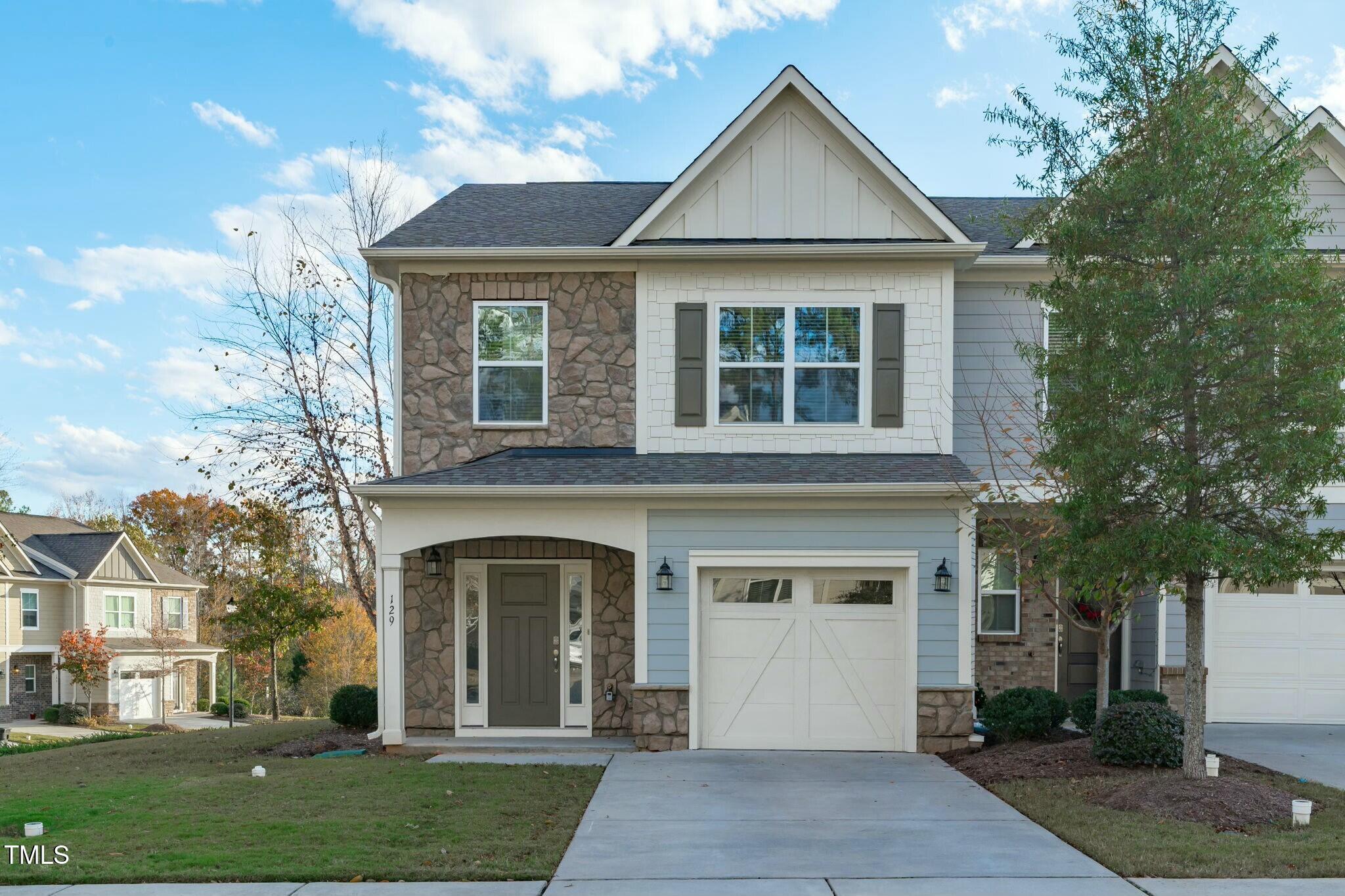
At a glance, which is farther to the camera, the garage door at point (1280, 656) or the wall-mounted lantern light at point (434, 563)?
the garage door at point (1280, 656)

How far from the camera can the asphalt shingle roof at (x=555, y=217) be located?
13.2 m

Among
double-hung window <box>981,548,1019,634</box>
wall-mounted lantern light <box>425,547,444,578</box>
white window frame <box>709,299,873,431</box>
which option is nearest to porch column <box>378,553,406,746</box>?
wall-mounted lantern light <box>425,547,444,578</box>

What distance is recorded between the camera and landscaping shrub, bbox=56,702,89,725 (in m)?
33.2

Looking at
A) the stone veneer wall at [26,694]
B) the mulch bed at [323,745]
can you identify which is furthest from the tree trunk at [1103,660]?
the stone veneer wall at [26,694]

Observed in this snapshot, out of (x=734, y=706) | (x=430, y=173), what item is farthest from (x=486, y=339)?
(x=430, y=173)

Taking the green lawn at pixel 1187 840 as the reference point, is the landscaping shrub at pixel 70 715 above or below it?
below

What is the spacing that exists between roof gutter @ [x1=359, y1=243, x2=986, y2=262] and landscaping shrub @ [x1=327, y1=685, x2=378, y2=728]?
5.60 m

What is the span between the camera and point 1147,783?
29.3ft

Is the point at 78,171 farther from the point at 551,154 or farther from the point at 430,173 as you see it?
the point at 551,154

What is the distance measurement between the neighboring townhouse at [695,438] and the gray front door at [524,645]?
0.03 m

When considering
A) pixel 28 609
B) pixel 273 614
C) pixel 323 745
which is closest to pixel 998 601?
pixel 323 745

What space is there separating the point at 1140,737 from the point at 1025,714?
183 centimetres

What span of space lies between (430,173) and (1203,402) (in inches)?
716

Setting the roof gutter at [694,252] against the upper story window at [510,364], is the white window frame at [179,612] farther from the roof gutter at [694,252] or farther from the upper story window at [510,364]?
the roof gutter at [694,252]
